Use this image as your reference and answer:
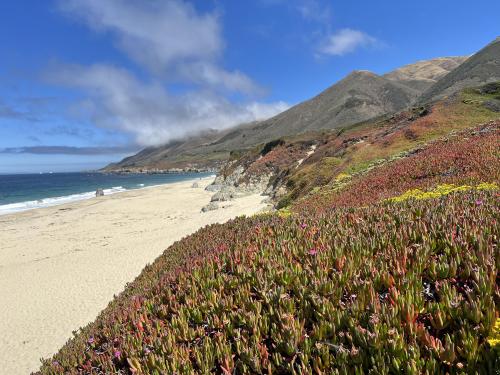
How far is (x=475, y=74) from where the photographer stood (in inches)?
6388

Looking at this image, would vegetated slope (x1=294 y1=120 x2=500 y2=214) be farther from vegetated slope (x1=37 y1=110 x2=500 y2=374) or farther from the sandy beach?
the sandy beach

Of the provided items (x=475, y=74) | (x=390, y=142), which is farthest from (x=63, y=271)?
(x=475, y=74)

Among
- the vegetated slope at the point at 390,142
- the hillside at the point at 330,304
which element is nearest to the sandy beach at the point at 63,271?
the vegetated slope at the point at 390,142

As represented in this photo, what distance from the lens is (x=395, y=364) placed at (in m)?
2.82

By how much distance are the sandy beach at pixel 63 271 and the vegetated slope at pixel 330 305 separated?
9.21m

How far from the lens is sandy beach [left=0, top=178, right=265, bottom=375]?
13.0m

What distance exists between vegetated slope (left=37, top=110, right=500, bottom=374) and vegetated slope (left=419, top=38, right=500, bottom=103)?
516 ft

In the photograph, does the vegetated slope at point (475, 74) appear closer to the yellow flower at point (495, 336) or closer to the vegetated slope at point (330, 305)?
the vegetated slope at point (330, 305)

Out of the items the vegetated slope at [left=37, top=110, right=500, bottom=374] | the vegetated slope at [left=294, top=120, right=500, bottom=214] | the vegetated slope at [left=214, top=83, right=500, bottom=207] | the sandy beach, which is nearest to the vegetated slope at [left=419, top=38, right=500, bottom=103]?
the vegetated slope at [left=214, top=83, right=500, bottom=207]

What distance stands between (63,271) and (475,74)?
189209mm

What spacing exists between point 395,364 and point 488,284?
1.27 m

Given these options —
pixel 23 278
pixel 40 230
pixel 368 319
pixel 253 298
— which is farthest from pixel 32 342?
pixel 40 230

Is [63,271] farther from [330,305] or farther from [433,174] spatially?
[330,305]

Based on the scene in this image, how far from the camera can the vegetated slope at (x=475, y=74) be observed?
152 m
